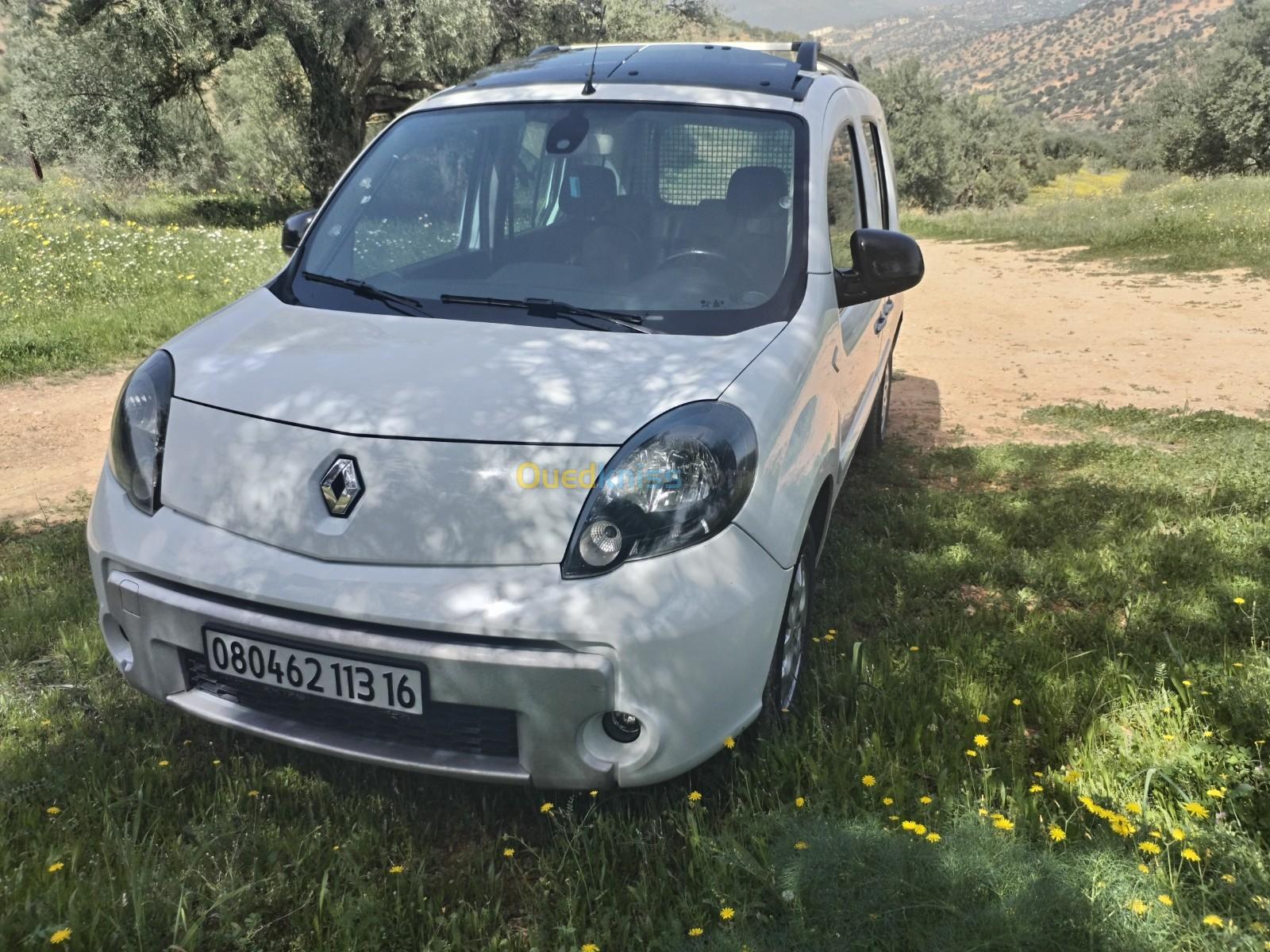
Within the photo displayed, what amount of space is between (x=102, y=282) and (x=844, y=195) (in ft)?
26.0

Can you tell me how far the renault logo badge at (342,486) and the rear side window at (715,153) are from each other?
5.04 ft

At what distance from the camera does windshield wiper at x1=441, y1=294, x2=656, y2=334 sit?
2.92 meters

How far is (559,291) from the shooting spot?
10.2 ft

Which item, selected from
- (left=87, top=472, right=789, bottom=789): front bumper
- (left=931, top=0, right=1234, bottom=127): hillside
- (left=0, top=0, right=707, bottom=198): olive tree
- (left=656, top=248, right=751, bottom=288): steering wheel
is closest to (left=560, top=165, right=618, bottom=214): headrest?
(left=656, top=248, right=751, bottom=288): steering wheel

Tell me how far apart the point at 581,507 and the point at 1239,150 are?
36689mm

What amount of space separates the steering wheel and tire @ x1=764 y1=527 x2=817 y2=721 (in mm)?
793

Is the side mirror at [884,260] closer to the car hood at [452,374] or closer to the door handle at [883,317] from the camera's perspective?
the car hood at [452,374]

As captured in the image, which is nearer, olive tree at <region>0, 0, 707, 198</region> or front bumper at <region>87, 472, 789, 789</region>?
front bumper at <region>87, 472, 789, 789</region>

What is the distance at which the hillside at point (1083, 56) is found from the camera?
104 metres

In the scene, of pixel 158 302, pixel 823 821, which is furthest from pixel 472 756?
pixel 158 302

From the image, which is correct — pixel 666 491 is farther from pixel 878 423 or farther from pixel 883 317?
pixel 878 423

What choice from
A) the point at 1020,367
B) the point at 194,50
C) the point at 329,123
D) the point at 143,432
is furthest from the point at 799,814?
the point at 329,123

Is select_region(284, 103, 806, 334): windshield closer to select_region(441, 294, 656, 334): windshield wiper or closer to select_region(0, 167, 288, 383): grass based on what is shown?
select_region(441, 294, 656, 334): windshield wiper

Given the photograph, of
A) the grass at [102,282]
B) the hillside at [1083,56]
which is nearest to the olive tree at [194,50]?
the grass at [102,282]
